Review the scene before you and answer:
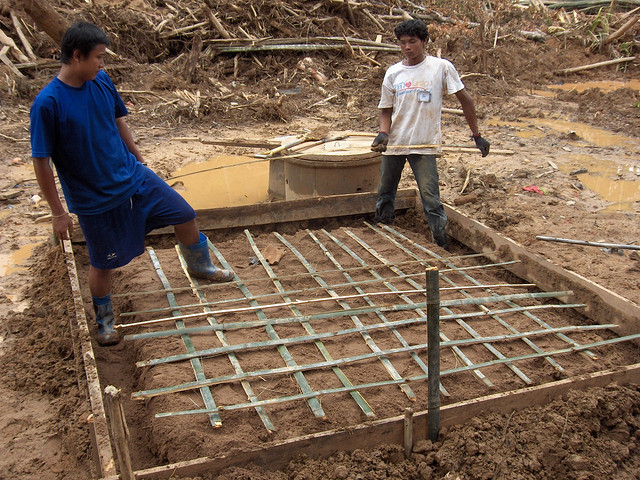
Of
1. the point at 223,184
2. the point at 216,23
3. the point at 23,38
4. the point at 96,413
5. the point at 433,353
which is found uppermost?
the point at 216,23

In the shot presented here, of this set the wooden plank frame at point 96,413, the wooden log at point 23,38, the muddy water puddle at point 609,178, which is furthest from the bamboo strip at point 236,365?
the wooden log at point 23,38

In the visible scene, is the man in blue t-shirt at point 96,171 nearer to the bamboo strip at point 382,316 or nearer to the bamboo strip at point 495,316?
the bamboo strip at point 382,316

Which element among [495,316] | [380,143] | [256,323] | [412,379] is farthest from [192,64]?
[412,379]

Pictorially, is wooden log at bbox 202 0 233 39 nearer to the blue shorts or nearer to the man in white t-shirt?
the man in white t-shirt

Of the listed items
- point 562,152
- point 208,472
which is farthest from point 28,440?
point 562,152

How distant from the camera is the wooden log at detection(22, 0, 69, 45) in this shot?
7000mm

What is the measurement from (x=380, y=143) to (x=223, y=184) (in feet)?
9.49

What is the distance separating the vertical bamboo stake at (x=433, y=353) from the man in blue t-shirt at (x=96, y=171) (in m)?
1.71

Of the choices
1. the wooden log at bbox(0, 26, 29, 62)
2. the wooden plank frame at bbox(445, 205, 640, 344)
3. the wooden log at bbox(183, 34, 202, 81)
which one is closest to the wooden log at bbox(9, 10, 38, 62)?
the wooden log at bbox(0, 26, 29, 62)

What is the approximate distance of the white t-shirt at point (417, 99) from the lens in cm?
424

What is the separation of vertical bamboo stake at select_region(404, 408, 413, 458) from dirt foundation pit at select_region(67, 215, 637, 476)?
16 centimetres

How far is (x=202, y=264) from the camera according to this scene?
12.0ft

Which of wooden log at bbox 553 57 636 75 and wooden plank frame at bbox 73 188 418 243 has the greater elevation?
wooden log at bbox 553 57 636 75

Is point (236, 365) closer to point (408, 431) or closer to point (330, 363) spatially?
point (330, 363)
